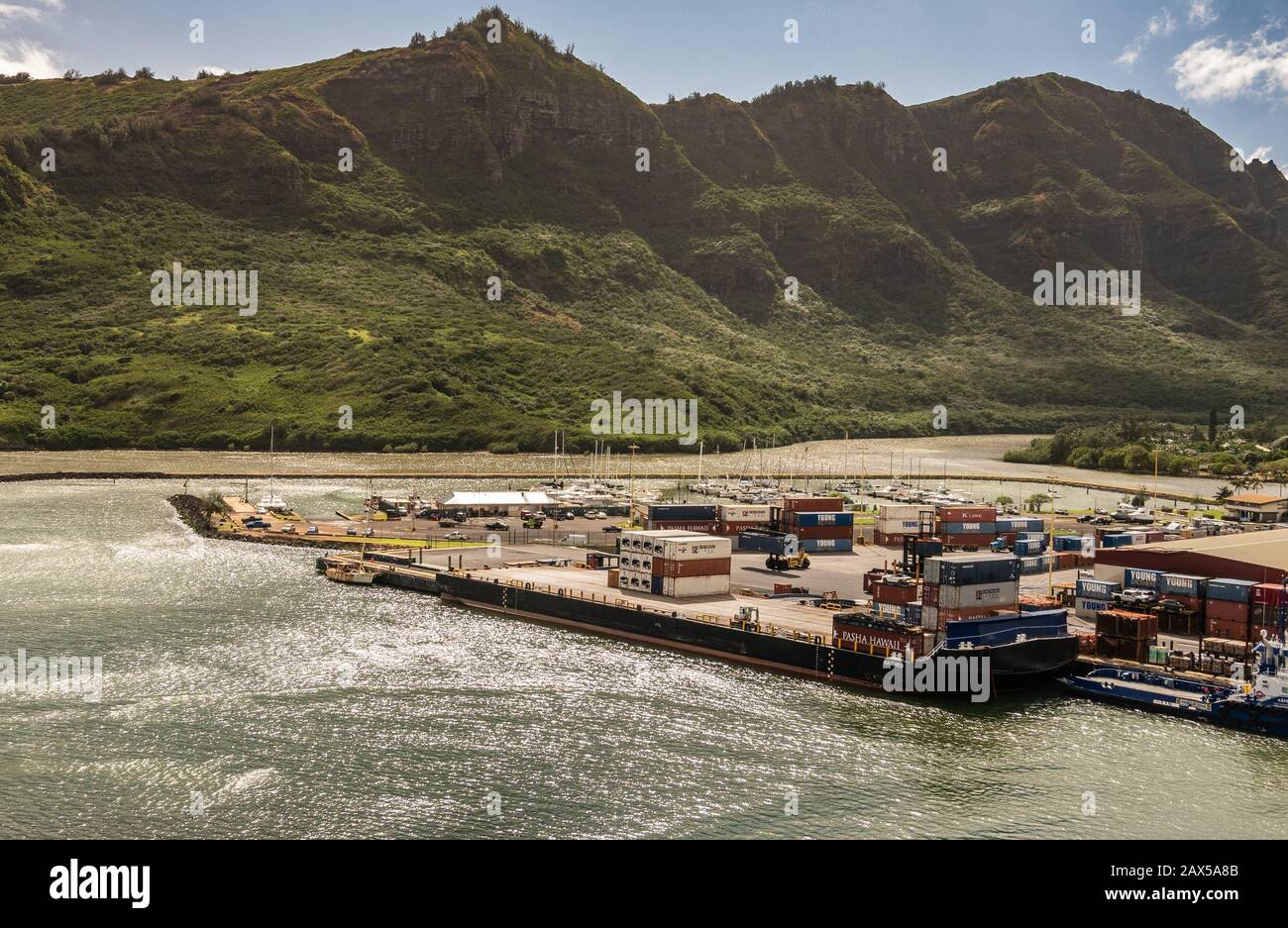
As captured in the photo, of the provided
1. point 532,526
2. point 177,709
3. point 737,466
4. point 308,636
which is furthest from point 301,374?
point 177,709

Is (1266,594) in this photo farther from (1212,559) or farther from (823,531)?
(823,531)

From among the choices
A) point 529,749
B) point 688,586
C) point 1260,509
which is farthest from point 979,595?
point 1260,509

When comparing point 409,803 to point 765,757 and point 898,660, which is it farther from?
point 898,660

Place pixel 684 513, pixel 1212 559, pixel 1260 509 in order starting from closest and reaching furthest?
pixel 1212 559 → pixel 684 513 → pixel 1260 509

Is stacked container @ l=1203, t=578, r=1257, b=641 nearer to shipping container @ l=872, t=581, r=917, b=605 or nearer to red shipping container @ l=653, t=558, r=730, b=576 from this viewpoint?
shipping container @ l=872, t=581, r=917, b=605

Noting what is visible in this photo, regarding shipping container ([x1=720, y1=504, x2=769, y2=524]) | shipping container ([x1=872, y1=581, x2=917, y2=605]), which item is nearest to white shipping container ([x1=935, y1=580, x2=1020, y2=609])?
shipping container ([x1=872, y1=581, x2=917, y2=605])
